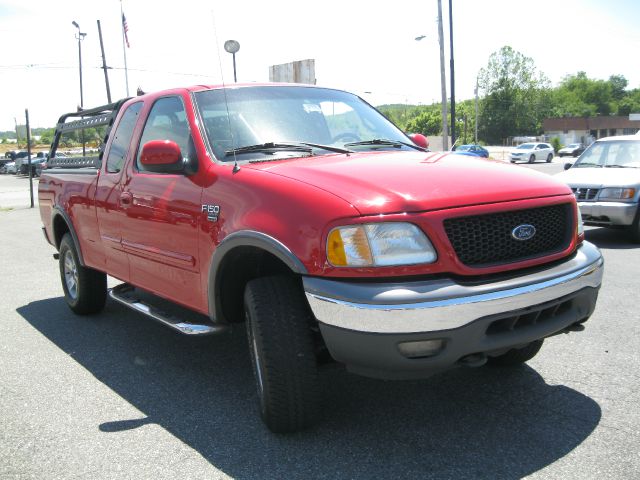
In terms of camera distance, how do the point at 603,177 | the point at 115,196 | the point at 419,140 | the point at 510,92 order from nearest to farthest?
the point at 115,196, the point at 419,140, the point at 603,177, the point at 510,92

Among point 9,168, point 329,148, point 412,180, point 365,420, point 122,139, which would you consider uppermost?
point 9,168

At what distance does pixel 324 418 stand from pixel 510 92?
11016cm

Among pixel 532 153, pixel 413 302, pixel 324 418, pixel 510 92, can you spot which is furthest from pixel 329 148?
pixel 510 92

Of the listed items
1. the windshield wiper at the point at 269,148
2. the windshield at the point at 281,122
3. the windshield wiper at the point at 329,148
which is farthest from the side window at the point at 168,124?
the windshield wiper at the point at 329,148

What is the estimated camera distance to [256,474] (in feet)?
9.63

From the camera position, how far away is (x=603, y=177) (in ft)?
31.3

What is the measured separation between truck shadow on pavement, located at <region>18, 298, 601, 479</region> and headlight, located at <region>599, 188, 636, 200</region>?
5967 mm

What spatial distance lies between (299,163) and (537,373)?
2035 millimetres

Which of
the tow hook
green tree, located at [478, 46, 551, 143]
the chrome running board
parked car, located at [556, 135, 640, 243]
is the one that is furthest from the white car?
green tree, located at [478, 46, 551, 143]

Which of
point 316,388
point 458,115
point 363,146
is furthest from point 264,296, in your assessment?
point 458,115

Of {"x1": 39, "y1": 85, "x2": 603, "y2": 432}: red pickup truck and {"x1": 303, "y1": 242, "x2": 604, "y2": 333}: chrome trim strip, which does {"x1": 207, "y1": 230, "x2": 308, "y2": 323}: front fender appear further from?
{"x1": 303, "y1": 242, "x2": 604, "y2": 333}: chrome trim strip

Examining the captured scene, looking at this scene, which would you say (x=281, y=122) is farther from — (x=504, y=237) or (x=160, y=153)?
(x=504, y=237)

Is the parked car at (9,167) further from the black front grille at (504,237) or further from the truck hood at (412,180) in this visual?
the black front grille at (504,237)

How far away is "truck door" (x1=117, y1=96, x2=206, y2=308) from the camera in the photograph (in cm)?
382
